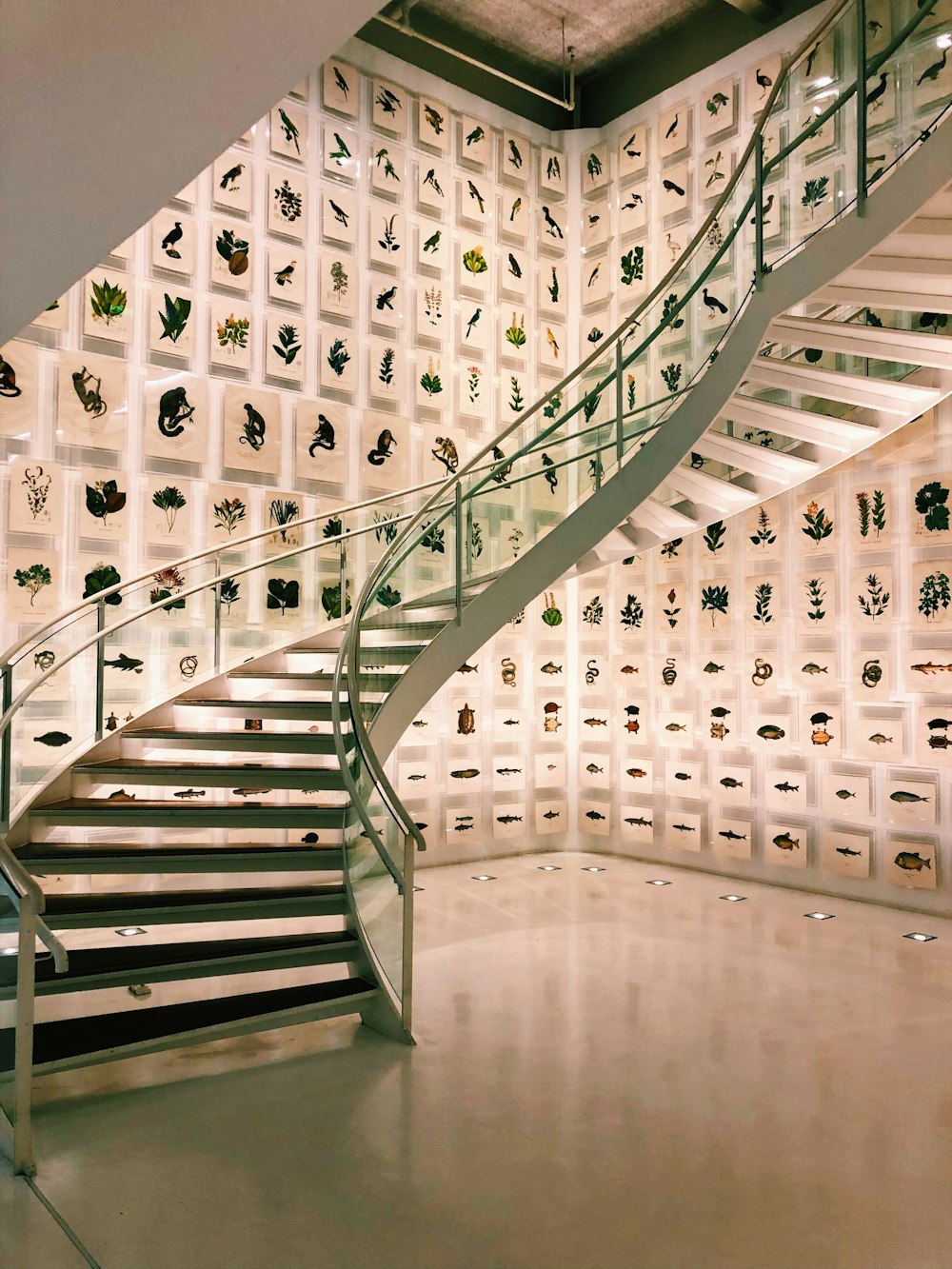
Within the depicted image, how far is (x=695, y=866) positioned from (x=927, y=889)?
1.94 metres

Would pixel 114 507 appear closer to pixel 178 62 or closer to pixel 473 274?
pixel 473 274

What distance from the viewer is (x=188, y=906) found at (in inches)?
172

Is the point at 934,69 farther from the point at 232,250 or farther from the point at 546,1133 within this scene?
the point at 232,250

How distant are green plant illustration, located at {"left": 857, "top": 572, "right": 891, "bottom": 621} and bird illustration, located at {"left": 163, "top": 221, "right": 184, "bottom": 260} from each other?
18.4ft

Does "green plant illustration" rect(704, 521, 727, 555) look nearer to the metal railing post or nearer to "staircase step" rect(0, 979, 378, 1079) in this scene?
the metal railing post

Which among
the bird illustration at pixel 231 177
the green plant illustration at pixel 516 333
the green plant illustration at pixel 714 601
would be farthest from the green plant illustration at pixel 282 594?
the green plant illustration at pixel 516 333

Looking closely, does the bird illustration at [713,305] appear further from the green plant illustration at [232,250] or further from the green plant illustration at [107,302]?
the green plant illustration at [107,302]

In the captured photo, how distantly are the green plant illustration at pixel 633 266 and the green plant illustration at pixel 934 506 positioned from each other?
11.4ft

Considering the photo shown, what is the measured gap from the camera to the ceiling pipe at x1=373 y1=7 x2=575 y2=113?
25.8 ft

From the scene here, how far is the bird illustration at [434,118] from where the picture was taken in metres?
8.46

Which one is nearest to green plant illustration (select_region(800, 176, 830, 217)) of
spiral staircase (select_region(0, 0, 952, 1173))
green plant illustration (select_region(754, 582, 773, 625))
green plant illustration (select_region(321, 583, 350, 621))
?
spiral staircase (select_region(0, 0, 952, 1173))

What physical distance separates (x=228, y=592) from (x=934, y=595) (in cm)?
487

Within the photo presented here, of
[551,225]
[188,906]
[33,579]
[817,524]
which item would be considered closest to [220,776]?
[188,906]

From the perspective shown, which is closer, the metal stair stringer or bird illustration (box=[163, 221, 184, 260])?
the metal stair stringer
